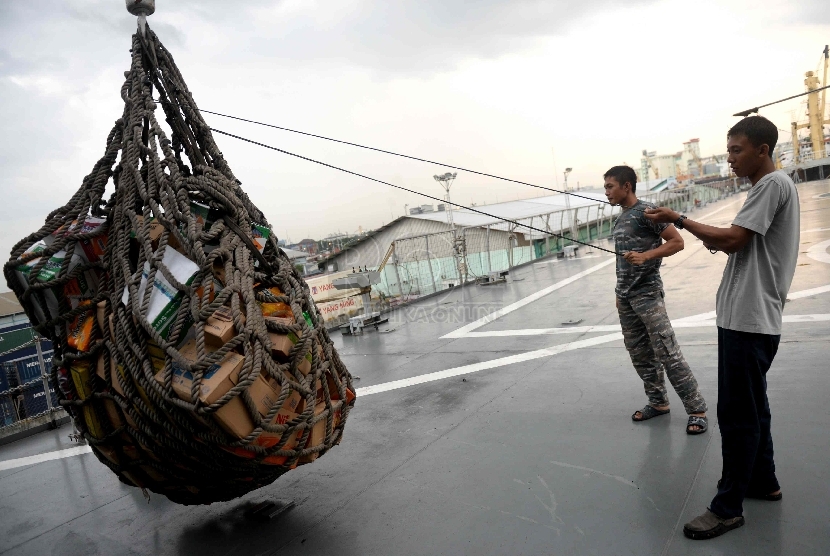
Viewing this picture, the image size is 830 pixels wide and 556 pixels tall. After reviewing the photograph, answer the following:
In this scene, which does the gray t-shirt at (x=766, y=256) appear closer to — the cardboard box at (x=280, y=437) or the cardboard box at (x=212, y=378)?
the cardboard box at (x=280, y=437)

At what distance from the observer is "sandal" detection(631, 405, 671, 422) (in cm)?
387

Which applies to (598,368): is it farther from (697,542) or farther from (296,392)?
(296,392)

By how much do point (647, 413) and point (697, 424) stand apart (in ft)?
1.25

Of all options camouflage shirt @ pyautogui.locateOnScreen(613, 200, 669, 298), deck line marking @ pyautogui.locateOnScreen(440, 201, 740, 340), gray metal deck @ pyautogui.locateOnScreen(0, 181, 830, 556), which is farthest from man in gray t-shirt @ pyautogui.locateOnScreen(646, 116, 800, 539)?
deck line marking @ pyautogui.locateOnScreen(440, 201, 740, 340)

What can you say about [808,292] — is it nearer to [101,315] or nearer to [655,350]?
[655,350]

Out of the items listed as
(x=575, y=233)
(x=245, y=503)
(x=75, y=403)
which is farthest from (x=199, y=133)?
(x=575, y=233)

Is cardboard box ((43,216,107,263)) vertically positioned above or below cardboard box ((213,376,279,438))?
above

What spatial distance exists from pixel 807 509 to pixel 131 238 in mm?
3542

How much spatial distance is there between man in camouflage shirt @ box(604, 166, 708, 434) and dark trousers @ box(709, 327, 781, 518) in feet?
2.92


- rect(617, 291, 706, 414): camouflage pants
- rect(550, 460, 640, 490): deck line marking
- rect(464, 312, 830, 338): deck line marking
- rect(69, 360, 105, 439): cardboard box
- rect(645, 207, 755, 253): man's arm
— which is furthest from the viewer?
rect(464, 312, 830, 338): deck line marking

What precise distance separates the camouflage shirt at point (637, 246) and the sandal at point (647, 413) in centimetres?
85

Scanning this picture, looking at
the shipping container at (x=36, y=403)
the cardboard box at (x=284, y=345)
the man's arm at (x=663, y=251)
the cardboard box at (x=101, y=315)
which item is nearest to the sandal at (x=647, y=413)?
the man's arm at (x=663, y=251)

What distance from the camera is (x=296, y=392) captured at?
248cm

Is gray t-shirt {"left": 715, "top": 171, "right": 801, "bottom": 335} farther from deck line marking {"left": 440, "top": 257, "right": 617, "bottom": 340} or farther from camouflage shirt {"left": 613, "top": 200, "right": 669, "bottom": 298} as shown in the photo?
deck line marking {"left": 440, "top": 257, "right": 617, "bottom": 340}
